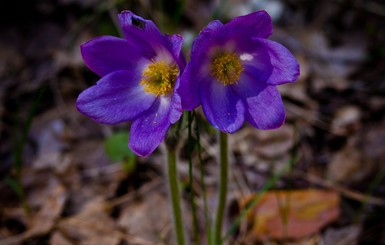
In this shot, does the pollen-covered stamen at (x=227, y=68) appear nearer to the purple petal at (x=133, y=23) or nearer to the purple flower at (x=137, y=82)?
the purple flower at (x=137, y=82)

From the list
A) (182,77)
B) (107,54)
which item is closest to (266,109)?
(182,77)

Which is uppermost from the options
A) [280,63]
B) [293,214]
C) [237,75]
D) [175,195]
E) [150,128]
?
[280,63]

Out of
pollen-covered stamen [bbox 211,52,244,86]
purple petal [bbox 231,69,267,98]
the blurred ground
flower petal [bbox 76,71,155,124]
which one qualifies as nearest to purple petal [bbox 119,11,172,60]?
flower petal [bbox 76,71,155,124]

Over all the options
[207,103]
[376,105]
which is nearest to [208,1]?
[376,105]

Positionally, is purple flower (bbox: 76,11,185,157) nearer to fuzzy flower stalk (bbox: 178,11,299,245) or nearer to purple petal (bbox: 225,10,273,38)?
fuzzy flower stalk (bbox: 178,11,299,245)

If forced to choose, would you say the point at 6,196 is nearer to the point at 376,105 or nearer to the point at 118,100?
the point at 118,100

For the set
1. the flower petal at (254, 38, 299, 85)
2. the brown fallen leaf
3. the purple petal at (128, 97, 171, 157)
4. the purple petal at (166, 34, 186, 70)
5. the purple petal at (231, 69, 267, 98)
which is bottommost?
the brown fallen leaf

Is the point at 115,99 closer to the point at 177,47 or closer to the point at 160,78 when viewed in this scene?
the point at 160,78
